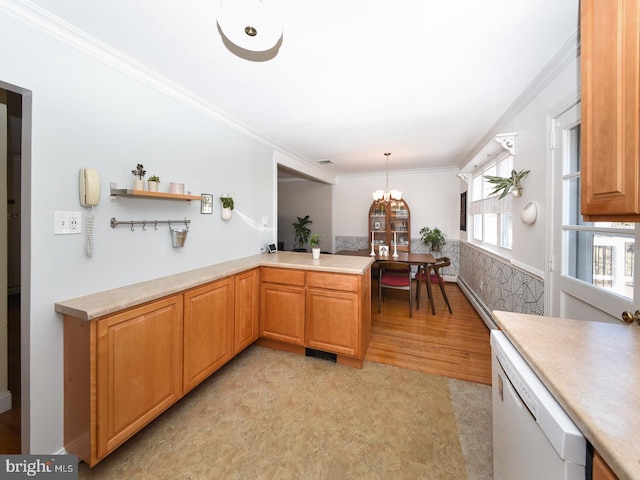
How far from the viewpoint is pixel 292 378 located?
83.3 inches

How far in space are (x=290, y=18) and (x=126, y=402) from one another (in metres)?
2.23

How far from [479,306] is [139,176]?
403 cm

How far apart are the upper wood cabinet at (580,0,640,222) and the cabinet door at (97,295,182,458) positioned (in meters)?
2.22

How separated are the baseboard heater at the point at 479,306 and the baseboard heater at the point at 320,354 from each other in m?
1.70

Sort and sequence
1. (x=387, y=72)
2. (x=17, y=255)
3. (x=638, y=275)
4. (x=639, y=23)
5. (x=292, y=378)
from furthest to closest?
(x=17, y=255), (x=292, y=378), (x=387, y=72), (x=638, y=275), (x=639, y=23)

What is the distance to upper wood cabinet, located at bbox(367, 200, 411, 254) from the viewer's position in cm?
→ 548

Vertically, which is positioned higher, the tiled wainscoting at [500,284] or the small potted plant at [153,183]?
the small potted plant at [153,183]

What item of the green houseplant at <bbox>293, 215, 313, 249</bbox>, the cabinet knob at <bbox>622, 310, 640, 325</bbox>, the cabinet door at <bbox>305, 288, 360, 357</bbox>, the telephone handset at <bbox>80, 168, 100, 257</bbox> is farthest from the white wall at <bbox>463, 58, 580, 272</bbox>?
the green houseplant at <bbox>293, 215, 313, 249</bbox>

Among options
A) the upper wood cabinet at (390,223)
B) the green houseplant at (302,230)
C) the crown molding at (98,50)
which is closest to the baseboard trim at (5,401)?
Result: the crown molding at (98,50)

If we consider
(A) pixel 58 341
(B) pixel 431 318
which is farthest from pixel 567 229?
(A) pixel 58 341

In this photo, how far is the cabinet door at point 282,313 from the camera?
2375 millimetres

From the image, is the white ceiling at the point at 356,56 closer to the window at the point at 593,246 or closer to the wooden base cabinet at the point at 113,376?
the window at the point at 593,246

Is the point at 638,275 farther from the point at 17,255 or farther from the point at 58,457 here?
the point at 17,255

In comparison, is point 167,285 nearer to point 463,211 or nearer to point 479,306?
point 479,306
